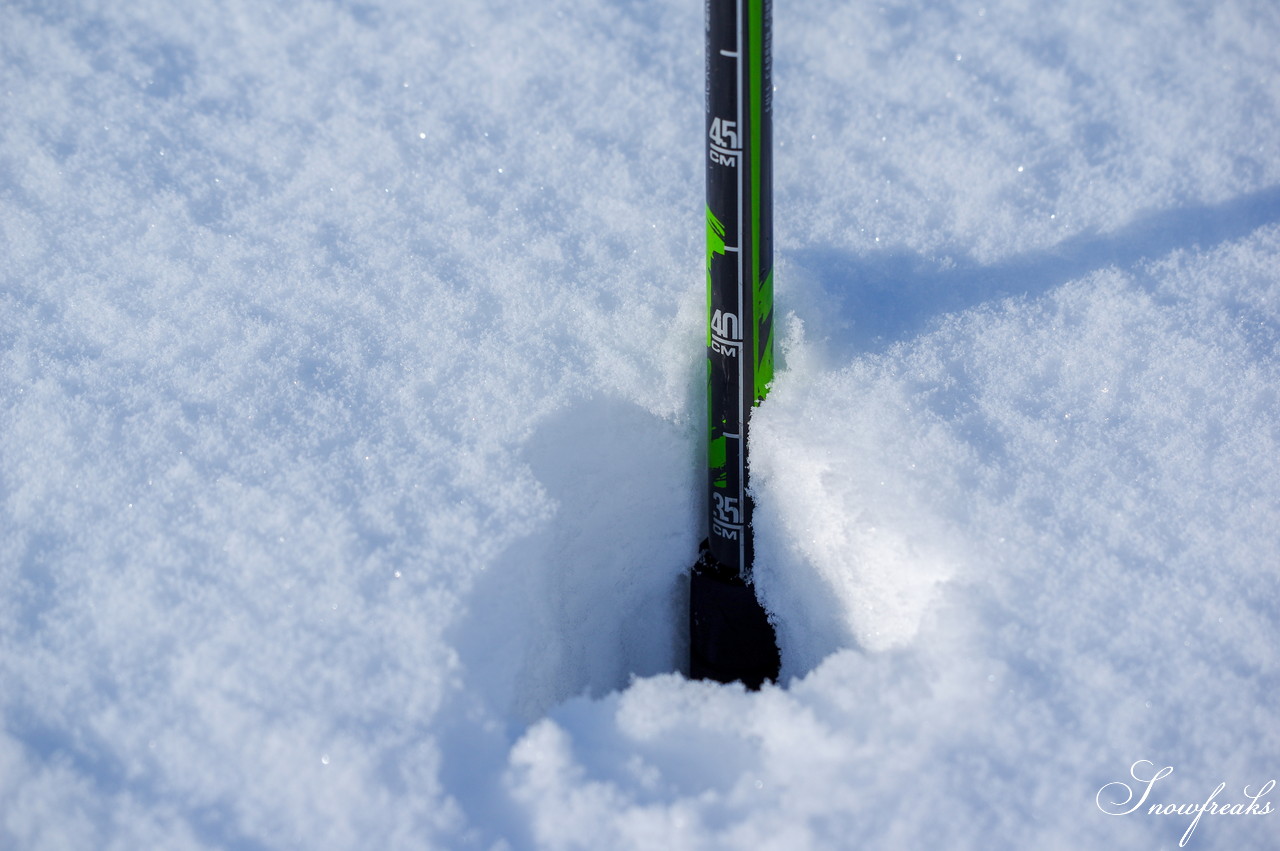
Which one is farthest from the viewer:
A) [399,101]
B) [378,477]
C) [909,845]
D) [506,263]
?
[399,101]

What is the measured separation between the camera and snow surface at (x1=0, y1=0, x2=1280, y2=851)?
2.12 feet

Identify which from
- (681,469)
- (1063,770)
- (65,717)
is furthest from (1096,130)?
(65,717)

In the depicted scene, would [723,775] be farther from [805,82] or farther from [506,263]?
[805,82]

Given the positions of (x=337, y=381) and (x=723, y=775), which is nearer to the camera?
(x=723, y=775)

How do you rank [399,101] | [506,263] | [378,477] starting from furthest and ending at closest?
[399,101], [506,263], [378,477]

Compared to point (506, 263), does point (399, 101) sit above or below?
above

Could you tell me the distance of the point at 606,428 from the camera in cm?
84

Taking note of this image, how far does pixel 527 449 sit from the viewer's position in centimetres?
80

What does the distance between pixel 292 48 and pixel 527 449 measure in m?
0.61

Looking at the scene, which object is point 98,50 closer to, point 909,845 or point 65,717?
point 65,717

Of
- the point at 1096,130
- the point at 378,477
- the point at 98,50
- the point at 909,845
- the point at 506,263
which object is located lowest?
the point at 909,845

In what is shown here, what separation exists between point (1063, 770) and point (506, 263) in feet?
2.01

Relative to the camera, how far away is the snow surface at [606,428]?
2.12 ft

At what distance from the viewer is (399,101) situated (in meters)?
1.05
